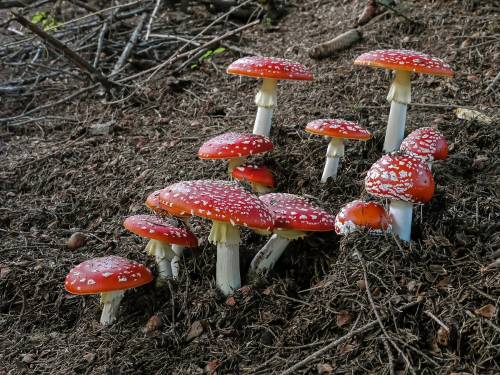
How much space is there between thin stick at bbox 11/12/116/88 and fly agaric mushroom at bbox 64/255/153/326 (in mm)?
3938

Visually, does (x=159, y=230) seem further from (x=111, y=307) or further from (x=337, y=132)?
(x=337, y=132)

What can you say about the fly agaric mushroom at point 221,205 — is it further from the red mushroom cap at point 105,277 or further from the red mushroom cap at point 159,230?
the red mushroom cap at point 105,277

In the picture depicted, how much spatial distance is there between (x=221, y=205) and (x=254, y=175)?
1.48 metres

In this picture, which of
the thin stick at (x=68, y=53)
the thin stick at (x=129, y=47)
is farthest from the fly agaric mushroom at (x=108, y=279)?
the thin stick at (x=129, y=47)

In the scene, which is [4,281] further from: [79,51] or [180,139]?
[79,51]

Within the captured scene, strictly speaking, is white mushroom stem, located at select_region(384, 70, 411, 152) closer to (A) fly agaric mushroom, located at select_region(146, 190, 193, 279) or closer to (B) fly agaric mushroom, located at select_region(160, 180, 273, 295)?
(B) fly agaric mushroom, located at select_region(160, 180, 273, 295)

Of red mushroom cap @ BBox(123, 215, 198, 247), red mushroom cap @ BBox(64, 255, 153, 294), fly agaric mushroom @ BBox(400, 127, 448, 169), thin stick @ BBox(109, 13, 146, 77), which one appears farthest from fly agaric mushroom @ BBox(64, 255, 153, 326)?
thin stick @ BBox(109, 13, 146, 77)

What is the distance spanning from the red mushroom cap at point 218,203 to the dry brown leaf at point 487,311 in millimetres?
1419

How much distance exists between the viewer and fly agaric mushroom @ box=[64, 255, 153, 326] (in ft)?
13.0

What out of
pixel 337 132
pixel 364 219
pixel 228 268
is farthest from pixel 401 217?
pixel 228 268

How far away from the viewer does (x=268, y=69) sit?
5.09m

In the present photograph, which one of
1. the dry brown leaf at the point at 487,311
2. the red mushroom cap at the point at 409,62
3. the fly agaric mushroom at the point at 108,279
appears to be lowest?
the fly agaric mushroom at the point at 108,279

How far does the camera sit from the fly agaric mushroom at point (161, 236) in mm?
4129

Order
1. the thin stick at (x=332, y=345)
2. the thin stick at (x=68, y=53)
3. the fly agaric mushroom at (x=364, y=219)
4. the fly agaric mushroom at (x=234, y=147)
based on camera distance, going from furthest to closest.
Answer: the thin stick at (x=68, y=53) → the fly agaric mushroom at (x=234, y=147) → the fly agaric mushroom at (x=364, y=219) → the thin stick at (x=332, y=345)
